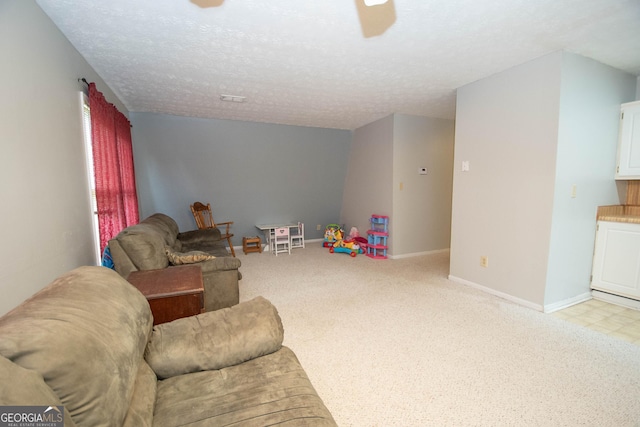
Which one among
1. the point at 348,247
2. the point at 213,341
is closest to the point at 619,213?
the point at 348,247

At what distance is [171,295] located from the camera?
1.74 meters

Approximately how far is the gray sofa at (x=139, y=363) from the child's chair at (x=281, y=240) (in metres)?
3.52

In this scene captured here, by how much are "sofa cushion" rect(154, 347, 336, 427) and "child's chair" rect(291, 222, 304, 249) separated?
4.17m

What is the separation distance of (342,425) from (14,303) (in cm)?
177

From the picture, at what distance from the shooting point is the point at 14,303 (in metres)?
1.36

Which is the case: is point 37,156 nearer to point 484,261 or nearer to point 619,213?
point 484,261

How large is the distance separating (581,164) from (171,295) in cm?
368

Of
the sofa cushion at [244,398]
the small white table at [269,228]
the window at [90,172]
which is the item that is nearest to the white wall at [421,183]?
the small white table at [269,228]

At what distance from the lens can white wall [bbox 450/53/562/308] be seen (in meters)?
2.50

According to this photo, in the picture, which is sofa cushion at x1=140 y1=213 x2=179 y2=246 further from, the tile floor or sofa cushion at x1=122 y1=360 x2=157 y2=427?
the tile floor

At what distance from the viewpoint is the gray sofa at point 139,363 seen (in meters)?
0.65

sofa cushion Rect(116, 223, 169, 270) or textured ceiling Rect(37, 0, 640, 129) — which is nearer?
textured ceiling Rect(37, 0, 640, 129)

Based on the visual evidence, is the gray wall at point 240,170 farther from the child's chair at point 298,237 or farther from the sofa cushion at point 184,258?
the sofa cushion at point 184,258

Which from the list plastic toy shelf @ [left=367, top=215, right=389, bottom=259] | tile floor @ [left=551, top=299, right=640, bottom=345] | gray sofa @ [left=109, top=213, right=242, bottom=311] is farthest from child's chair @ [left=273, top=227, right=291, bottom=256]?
tile floor @ [left=551, top=299, right=640, bottom=345]
